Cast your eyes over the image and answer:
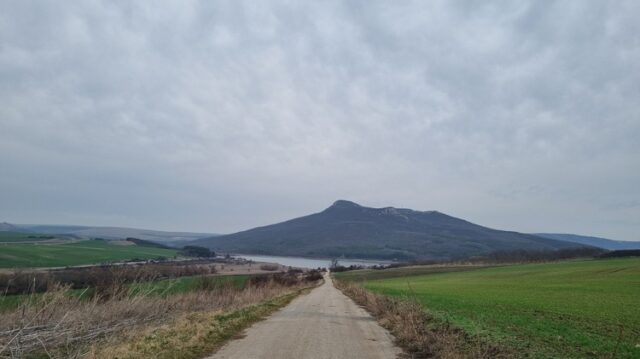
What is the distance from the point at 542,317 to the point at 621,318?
387cm

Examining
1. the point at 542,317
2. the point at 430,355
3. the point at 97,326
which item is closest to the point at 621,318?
the point at 542,317

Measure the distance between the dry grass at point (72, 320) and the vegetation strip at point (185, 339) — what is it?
104 centimetres

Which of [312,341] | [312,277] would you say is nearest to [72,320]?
[312,341]

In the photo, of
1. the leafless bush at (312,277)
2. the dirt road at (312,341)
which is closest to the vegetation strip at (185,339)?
the dirt road at (312,341)

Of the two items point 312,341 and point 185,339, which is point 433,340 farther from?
point 185,339

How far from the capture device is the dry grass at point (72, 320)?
12.4 meters

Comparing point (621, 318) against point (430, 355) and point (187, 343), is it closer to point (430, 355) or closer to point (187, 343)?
point (430, 355)

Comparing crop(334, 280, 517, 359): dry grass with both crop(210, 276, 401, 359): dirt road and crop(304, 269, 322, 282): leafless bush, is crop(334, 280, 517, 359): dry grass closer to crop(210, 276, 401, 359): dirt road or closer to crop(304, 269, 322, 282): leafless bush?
crop(210, 276, 401, 359): dirt road

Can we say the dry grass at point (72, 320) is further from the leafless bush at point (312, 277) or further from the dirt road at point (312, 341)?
the leafless bush at point (312, 277)

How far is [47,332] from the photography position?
44.3 ft

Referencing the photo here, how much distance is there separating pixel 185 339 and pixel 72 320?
3504mm

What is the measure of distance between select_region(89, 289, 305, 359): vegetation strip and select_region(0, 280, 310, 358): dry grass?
1042 mm

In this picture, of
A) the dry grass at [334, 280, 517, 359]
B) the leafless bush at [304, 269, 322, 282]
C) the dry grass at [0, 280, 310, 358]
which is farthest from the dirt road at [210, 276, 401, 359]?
the leafless bush at [304, 269, 322, 282]

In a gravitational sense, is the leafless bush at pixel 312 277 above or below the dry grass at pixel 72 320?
below
